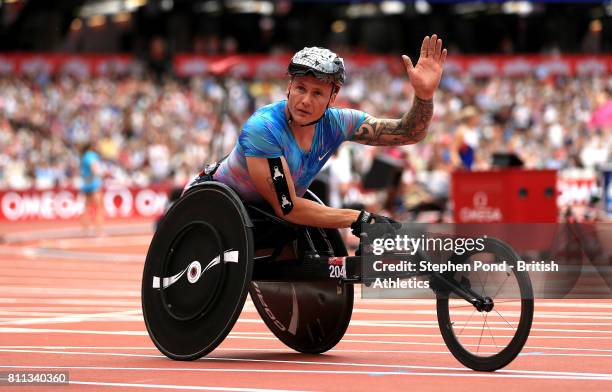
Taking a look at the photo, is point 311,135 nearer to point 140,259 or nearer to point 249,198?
point 249,198

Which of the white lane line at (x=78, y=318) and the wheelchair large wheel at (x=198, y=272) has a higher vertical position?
the wheelchair large wheel at (x=198, y=272)

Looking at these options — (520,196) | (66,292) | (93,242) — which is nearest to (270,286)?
(66,292)

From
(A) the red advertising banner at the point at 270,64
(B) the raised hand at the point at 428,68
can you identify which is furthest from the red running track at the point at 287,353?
(A) the red advertising banner at the point at 270,64

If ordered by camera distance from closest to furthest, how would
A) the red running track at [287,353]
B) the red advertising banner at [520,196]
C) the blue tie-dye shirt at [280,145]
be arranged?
the red running track at [287,353] → the blue tie-dye shirt at [280,145] → the red advertising banner at [520,196]

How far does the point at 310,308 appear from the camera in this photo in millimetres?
8969

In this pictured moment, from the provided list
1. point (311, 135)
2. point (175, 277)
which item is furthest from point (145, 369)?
point (311, 135)

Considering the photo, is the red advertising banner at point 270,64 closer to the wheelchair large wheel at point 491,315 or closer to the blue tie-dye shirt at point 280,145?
the blue tie-dye shirt at point 280,145

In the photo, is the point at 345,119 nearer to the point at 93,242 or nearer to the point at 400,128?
the point at 400,128

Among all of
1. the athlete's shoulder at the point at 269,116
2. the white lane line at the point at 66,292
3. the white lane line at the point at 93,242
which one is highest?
the athlete's shoulder at the point at 269,116

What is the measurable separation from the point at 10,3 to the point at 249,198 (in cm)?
4036

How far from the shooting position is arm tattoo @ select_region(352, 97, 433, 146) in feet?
27.8

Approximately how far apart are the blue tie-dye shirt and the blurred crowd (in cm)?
1423

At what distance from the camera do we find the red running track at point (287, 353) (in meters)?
7.26

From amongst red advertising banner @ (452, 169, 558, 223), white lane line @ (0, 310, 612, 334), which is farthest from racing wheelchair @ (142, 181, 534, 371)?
red advertising banner @ (452, 169, 558, 223)
